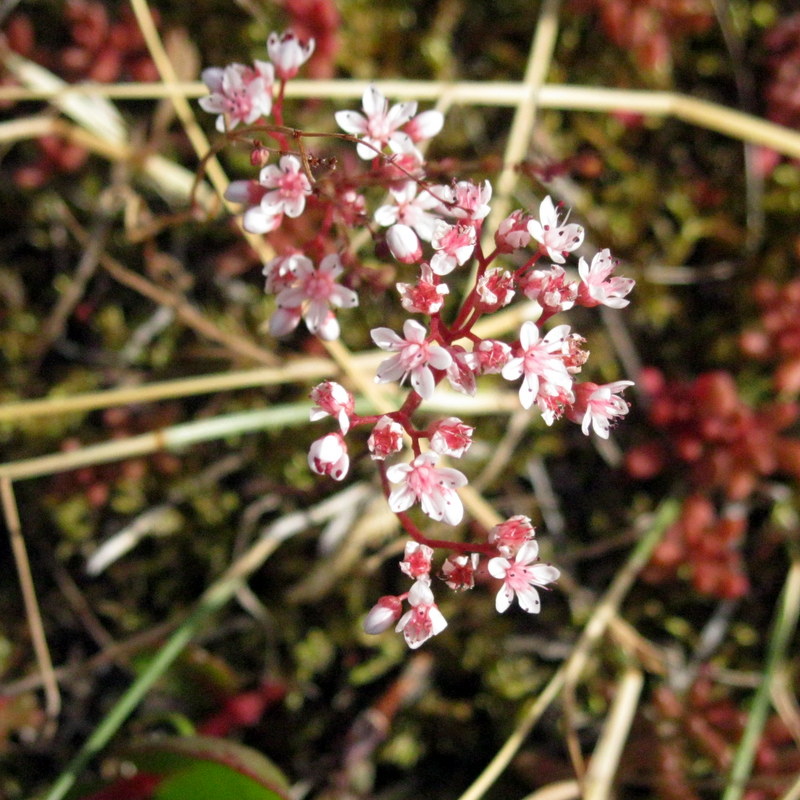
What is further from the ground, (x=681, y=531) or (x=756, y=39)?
(x=756, y=39)

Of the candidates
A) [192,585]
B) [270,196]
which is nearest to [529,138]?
[270,196]

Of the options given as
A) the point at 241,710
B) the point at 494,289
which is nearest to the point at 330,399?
the point at 494,289

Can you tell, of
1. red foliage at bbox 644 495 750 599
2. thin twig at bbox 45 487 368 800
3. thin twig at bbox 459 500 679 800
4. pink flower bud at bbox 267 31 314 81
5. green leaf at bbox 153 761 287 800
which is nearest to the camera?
pink flower bud at bbox 267 31 314 81

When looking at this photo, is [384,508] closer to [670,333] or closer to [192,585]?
[192,585]

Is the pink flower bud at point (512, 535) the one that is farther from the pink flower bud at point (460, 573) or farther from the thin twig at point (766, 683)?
the thin twig at point (766, 683)

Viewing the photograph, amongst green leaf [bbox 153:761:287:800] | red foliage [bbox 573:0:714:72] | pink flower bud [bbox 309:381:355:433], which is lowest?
green leaf [bbox 153:761:287:800]

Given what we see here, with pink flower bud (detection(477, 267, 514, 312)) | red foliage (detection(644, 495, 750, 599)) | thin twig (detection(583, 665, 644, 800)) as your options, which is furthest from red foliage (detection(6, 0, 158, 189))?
thin twig (detection(583, 665, 644, 800))

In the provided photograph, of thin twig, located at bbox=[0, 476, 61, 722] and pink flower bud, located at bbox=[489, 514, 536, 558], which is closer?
pink flower bud, located at bbox=[489, 514, 536, 558]

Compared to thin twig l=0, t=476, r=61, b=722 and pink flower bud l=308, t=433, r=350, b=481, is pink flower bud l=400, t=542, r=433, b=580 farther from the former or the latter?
thin twig l=0, t=476, r=61, b=722

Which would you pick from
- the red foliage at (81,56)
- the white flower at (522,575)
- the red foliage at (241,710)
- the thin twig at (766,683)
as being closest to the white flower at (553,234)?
the white flower at (522,575)
